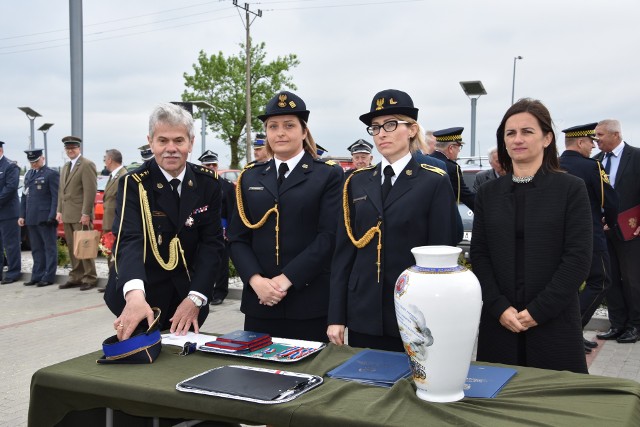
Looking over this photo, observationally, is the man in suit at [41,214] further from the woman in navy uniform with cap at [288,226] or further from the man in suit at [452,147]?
the woman in navy uniform with cap at [288,226]

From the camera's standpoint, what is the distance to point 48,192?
29.8 feet

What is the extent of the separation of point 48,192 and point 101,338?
387cm

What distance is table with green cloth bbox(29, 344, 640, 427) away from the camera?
1619mm

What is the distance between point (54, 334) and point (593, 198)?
528 centimetres

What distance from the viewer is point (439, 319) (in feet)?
5.45

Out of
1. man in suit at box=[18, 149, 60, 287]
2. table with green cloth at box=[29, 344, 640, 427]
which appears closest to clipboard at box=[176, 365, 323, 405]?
table with green cloth at box=[29, 344, 640, 427]

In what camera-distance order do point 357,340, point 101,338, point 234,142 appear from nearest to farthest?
point 357,340, point 101,338, point 234,142

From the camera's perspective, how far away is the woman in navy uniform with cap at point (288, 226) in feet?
9.71

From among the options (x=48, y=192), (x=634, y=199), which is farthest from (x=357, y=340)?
(x=48, y=192)

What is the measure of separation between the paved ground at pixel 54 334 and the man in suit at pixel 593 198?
1.93 ft

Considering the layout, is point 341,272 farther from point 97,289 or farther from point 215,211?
point 97,289

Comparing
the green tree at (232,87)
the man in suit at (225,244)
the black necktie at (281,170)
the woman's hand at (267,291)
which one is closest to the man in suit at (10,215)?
the man in suit at (225,244)

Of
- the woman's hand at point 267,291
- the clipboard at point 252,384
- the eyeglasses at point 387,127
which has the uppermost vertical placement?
the eyeglasses at point 387,127

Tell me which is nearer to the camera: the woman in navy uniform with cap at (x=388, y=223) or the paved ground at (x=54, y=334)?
the woman in navy uniform with cap at (x=388, y=223)
